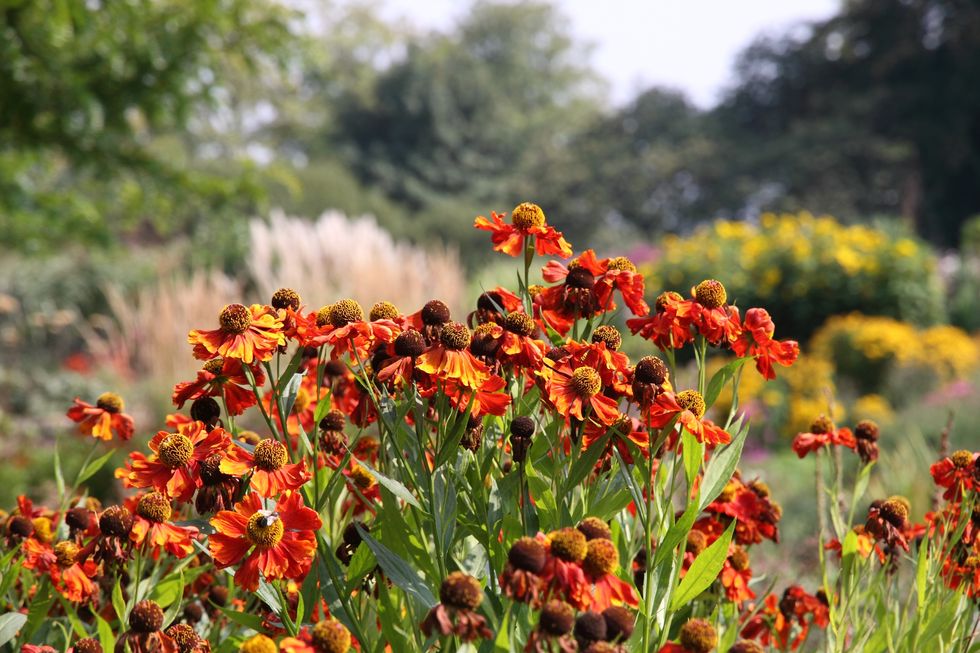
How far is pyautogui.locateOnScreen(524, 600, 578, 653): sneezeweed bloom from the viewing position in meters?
0.85

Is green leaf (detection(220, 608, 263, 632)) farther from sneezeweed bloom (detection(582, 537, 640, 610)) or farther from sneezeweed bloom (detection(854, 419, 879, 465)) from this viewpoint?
sneezeweed bloom (detection(854, 419, 879, 465))

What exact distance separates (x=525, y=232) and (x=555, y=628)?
0.67 metres

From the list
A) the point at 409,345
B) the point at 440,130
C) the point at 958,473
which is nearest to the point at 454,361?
the point at 409,345

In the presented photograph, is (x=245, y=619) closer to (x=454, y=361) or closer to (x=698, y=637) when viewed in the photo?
(x=454, y=361)

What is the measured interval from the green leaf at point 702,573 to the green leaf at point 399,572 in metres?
0.31

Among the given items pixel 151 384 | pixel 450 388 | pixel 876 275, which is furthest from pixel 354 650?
pixel 876 275

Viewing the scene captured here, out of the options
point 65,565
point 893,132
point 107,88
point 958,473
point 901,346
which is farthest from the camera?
point 893,132

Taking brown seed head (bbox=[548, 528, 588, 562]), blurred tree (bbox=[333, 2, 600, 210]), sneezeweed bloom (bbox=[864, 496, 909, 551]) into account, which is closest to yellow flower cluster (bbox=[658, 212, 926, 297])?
sneezeweed bloom (bbox=[864, 496, 909, 551])

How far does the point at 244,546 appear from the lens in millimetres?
1070

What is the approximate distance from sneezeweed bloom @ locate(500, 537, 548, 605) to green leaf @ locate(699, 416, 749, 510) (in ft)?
1.24

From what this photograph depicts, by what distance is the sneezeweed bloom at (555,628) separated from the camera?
0.85 meters

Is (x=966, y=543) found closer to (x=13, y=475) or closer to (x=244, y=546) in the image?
(x=244, y=546)

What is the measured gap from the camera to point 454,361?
43.5 inches

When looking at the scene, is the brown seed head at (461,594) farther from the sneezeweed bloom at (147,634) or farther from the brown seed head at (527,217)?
the brown seed head at (527,217)
